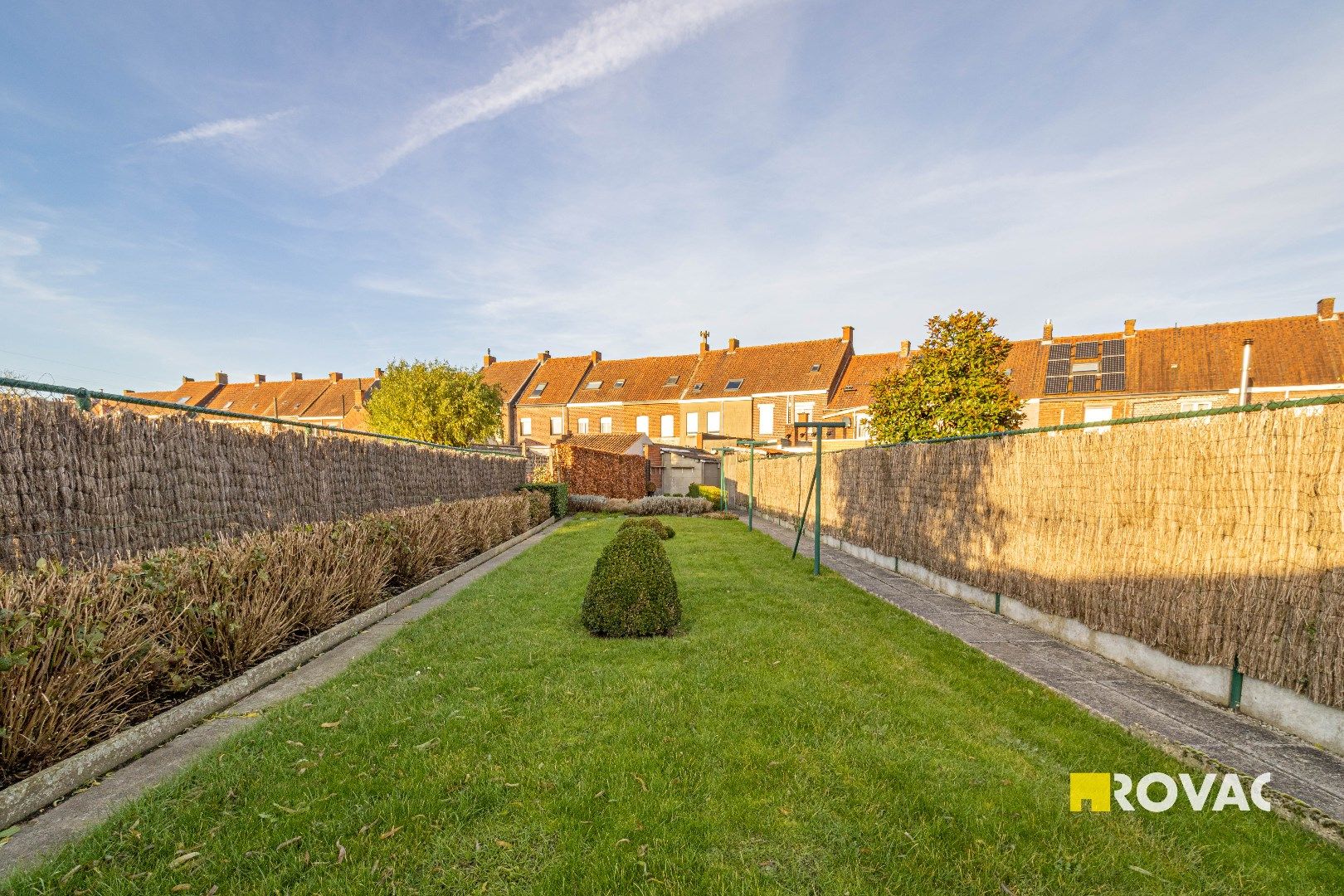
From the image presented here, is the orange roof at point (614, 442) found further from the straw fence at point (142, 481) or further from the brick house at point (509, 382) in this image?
the straw fence at point (142, 481)

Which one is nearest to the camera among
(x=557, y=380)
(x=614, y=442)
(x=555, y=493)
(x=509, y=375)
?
(x=555, y=493)

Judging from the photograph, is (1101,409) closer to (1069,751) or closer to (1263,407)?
(1263,407)

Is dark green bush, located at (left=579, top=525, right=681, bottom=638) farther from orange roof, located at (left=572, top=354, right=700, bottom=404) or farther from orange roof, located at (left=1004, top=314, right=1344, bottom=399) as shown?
orange roof, located at (left=572, top=354, right=700, bottom=404)

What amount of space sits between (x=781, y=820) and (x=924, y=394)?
1361 cm

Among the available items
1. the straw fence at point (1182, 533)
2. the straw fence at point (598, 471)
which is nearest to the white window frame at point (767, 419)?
the straw fence at point (598, 471)

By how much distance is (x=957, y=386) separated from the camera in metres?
14.3

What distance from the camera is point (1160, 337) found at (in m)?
30.2

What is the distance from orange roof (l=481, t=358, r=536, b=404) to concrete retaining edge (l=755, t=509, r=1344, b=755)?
41.3 m

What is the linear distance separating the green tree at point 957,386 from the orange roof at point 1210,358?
19.2 m

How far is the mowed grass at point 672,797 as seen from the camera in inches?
95.3

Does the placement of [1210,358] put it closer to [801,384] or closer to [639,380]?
[801,384]

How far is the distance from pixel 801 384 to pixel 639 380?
1280 centimetres

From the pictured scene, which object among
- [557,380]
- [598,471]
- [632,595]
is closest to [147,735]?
[632,595]

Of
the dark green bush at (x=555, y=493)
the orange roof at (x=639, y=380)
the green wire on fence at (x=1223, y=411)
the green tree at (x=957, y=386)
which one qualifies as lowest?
the dark green bush at (x=555, y=493)
